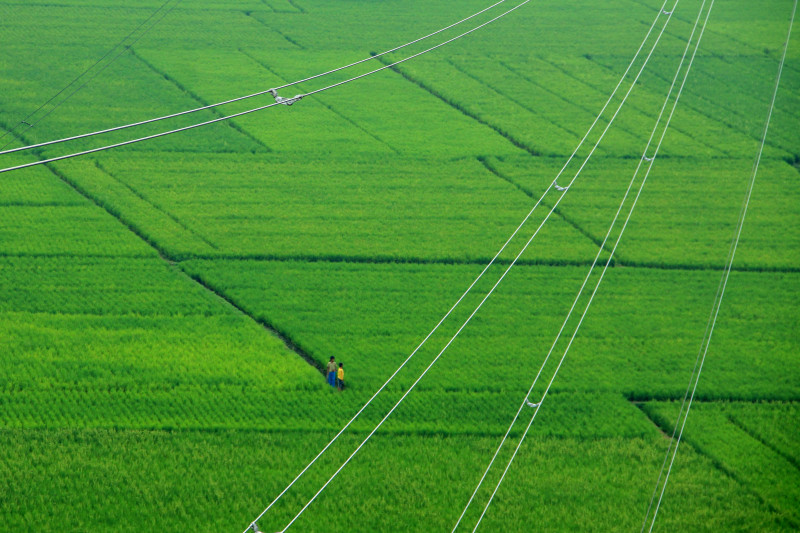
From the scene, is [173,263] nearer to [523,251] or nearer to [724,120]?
[523,251]

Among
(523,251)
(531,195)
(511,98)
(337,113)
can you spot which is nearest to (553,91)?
(511,98)

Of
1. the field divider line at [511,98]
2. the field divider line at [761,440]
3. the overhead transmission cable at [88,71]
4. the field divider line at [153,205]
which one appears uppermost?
the overhead transmission cable at [88,71]

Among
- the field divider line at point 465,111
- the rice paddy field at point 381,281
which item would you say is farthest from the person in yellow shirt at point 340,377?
the field divider line at point 465,111

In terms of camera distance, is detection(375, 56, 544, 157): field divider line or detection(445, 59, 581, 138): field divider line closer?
detection(375, 56, 544, 157): field divider line

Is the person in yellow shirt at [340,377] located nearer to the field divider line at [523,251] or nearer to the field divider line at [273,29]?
the field divider line at [523,251]

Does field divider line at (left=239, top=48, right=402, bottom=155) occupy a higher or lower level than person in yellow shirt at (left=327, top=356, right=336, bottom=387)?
higher

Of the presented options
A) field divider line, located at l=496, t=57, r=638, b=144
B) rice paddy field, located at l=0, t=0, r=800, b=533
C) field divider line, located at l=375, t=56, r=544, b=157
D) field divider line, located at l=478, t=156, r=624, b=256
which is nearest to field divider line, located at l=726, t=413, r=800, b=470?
rice paddy field, located at l=0, t=0, r=800, b=533

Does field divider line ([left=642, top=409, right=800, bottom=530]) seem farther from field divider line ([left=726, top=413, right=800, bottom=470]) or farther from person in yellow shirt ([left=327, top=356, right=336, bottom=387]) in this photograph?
person in yellow shirt ([left=327, top=356, right=336, bottom=387])

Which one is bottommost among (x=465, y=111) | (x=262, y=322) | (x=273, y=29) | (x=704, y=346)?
(x=704, y=346)
